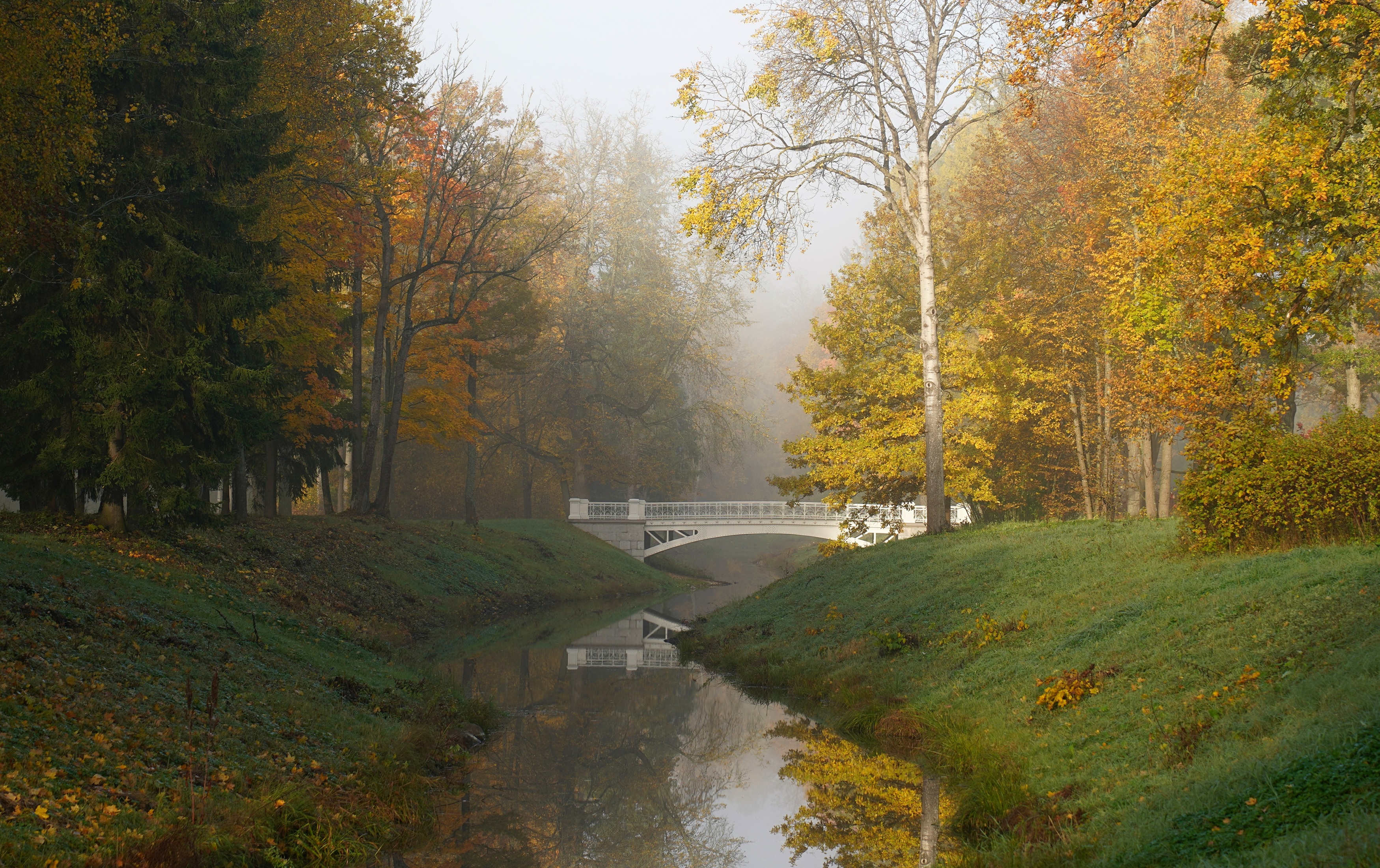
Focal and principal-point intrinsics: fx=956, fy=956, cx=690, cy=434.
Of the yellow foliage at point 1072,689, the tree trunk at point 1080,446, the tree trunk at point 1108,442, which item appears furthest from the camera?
the tree trunk at point 1080,446

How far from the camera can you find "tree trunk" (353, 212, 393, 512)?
89.0ft

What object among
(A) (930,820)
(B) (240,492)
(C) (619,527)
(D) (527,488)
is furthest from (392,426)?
(A) (930,820)

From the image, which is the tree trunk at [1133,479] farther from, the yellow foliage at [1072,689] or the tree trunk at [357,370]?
the tree trunk at [357,370]

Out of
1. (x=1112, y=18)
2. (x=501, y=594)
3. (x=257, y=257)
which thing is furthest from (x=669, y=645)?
(x=1112, y=18)

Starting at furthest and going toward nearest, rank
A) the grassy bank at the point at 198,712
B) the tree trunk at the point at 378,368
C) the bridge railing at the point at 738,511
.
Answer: the bridge railing at the point at 738,511, the tree trunk at the point at 378,368, the grassy bank at the point at 198,712

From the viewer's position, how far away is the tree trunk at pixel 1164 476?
2700 cm

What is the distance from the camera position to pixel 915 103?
2105 cm

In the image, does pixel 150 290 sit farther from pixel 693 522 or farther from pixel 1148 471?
pixel 693 522

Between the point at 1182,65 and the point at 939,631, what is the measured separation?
26.8 ft

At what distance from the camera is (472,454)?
38.7m

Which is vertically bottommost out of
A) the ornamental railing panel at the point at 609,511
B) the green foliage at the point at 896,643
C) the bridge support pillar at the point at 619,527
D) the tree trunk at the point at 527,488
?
the green foliage at the point at 896,643

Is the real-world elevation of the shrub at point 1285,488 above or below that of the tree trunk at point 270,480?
below

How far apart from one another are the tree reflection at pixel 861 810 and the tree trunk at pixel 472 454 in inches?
1029

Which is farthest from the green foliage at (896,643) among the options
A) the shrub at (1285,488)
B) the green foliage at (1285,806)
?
the green foliage at (1285,806)
